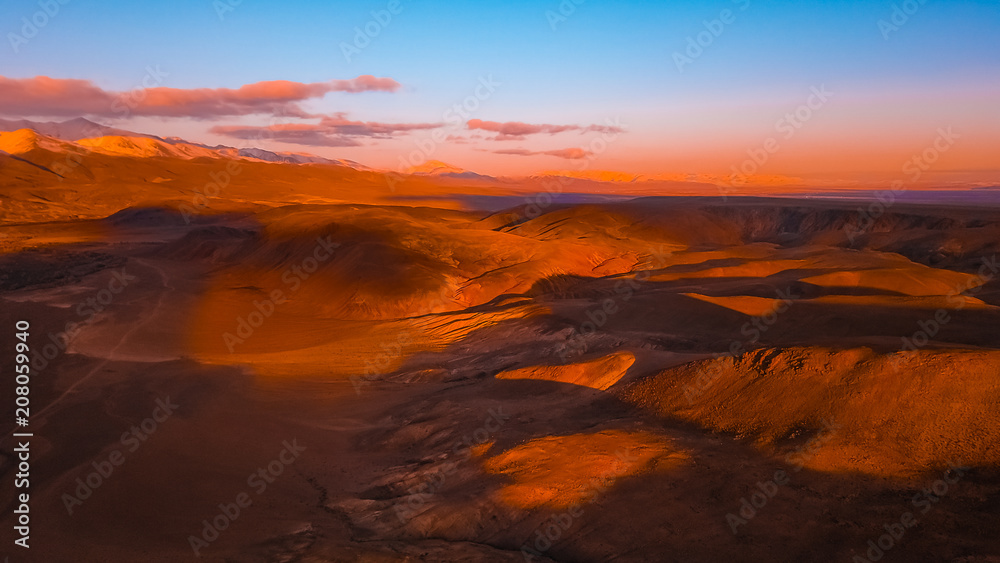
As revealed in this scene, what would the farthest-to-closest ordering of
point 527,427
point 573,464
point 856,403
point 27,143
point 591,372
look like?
1. point 27,143
2. point 591,372
3. point 527,427
4. point 856,403
5. point 573,464

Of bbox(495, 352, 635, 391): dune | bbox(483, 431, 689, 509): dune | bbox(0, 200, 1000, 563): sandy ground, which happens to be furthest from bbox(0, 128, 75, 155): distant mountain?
bbox(483, 431, 689, 509): dune

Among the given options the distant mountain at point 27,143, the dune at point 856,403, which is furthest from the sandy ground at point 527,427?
the distant mountain at point 27,143

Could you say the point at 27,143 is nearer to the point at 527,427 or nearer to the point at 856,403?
the point at 527,427

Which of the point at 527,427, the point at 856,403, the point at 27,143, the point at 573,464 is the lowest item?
the point at 527,427

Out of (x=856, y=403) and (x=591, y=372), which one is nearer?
(x=856, y=403)

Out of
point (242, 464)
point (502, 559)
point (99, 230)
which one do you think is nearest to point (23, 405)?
point (242, 464)

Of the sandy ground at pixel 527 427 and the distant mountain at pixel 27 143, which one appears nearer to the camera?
the sandy ground at pixel 527 427

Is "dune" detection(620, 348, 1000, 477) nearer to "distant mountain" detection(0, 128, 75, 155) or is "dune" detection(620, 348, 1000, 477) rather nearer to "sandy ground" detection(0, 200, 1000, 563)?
"sandy ground" detection(0, 200, 1000, 563)

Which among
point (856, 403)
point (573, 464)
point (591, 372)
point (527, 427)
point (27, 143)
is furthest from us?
point (27, 143)

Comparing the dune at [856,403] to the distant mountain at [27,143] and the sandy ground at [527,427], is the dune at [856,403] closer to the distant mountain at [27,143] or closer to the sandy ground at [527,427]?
the sandy ground at [527,427]

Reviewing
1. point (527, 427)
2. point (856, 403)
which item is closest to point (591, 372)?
point (527, 427)

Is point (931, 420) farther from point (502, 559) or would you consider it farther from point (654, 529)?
point (502, 559)

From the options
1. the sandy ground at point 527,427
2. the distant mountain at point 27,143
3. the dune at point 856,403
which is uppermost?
the distant mountain at point 27,143
